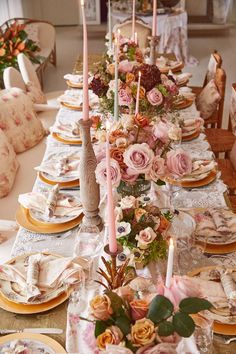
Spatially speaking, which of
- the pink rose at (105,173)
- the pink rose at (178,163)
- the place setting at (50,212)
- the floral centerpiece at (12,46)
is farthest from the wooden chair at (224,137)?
the floral centerpiece at (12,46)

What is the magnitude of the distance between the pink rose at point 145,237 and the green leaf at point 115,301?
40 centimetres

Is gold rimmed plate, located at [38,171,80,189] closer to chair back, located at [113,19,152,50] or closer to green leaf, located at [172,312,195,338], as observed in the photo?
green leaf, located at [172,312,195,338]

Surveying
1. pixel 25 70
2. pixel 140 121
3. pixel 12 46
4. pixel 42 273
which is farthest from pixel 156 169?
pixel 12 46

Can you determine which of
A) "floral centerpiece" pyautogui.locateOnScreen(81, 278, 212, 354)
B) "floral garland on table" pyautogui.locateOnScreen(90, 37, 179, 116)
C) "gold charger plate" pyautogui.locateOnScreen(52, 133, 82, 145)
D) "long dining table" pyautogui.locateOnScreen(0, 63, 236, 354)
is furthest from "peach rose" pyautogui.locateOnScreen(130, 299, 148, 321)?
"gold charger plate" pyautogui.locateOnScreen(52, 133, 82, 145)

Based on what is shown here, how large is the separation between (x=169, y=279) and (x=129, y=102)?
1.37 meters

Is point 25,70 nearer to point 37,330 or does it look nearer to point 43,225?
point 43,225

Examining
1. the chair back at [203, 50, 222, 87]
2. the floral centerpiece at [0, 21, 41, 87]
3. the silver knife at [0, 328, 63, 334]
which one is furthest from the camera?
the floral centerpiece at [0, 21, 41, 87]

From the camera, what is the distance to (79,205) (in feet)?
6.36

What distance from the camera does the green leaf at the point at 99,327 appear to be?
98cm

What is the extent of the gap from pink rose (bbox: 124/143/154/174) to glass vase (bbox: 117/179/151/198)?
0.17m

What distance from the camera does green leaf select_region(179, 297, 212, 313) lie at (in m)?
0.95

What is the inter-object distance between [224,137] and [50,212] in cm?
176

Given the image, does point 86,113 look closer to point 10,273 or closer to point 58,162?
point 10,273

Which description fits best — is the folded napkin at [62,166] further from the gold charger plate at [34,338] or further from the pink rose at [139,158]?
the gold charger plate at [34,338]
